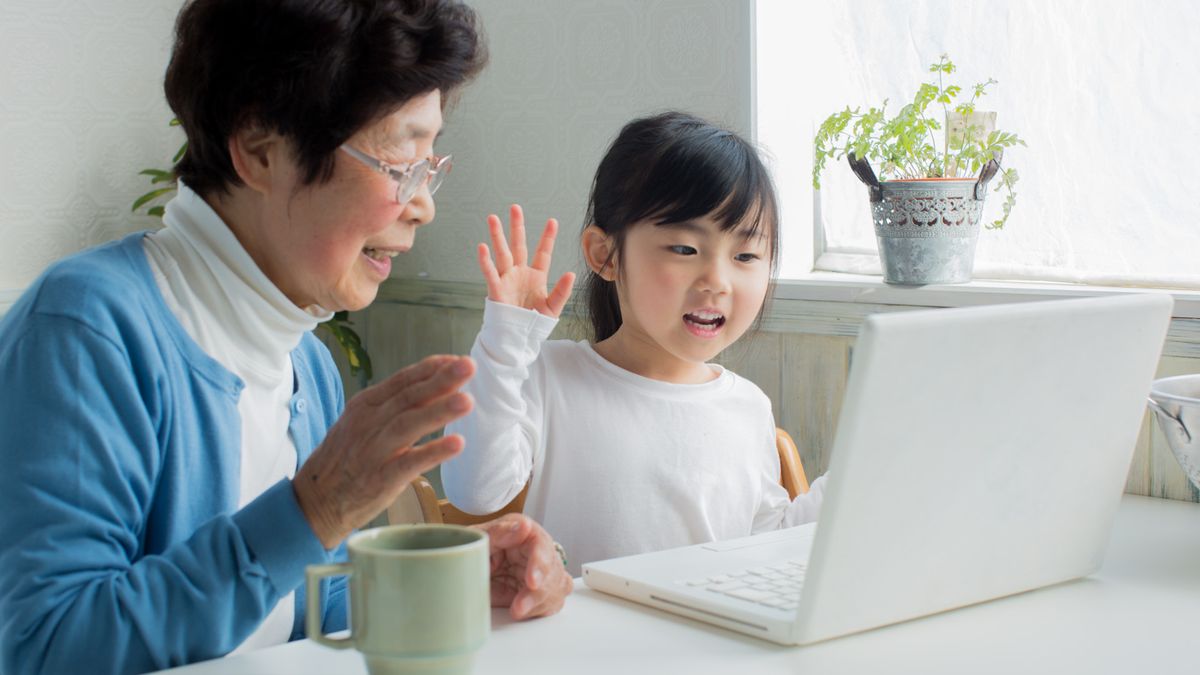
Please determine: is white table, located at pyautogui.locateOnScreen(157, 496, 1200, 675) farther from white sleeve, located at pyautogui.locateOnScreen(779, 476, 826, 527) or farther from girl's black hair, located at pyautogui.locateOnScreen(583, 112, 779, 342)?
girl's black hair, located at pyautogui.locateOnScreen(583, 112, 779, 342)

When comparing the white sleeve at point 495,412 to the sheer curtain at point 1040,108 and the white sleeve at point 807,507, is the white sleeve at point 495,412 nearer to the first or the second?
the white sleeve at point 807,507

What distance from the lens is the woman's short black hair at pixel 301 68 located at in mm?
1147

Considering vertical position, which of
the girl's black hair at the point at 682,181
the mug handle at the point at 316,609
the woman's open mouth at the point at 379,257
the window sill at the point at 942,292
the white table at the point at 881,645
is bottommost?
the white table at the point at 881,645

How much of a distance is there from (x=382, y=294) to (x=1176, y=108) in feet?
5.90

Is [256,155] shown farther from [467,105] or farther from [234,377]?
[467,105]

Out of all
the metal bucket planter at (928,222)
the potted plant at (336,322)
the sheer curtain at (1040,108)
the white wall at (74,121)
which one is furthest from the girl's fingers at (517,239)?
the white wall at (74,121)

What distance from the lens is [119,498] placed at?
1041mm

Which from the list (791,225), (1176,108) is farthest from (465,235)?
(1176,108)

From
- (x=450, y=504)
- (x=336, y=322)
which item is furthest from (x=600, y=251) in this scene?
(x=336, y=322)

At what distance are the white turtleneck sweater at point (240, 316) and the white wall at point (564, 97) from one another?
115 cm

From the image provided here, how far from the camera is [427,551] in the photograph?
0.79 m

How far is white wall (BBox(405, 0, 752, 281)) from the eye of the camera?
7.27 ft

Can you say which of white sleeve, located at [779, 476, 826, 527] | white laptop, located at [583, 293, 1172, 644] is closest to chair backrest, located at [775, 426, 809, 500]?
white sleeve, located at [779, 476, 826, 527]

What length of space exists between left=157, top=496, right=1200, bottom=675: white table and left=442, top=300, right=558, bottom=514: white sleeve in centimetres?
34
